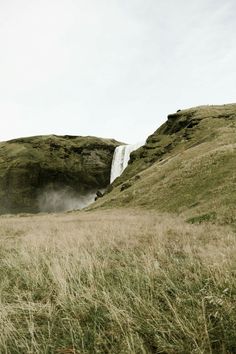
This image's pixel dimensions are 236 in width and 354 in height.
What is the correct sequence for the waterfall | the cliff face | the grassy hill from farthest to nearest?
the cliff face → the waterfall → the grassy hill

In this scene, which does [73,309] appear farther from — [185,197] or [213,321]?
[185,197]

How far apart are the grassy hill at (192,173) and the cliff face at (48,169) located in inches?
1045

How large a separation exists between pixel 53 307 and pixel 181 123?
65464mm

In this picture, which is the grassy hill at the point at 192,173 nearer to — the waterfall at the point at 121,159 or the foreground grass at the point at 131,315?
the waterfall at the point at 121,159

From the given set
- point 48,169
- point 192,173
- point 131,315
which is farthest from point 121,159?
point 131,315

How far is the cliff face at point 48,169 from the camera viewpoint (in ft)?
292

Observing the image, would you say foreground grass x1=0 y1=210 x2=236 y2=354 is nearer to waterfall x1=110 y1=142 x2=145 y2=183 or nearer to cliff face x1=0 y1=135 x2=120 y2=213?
waterfall x1=110 y1=142 x2=145 y2=183

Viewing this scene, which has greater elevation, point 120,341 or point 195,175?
point 195,175

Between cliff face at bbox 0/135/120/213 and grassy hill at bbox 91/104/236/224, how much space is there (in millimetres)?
26548

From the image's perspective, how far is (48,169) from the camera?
9169 cm

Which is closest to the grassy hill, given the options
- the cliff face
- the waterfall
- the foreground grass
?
the waterfall

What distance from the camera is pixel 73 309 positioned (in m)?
4.27

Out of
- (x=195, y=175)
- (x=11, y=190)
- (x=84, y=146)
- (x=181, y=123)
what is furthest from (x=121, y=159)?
(x=195, y=175)

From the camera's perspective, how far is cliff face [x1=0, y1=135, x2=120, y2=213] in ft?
292
